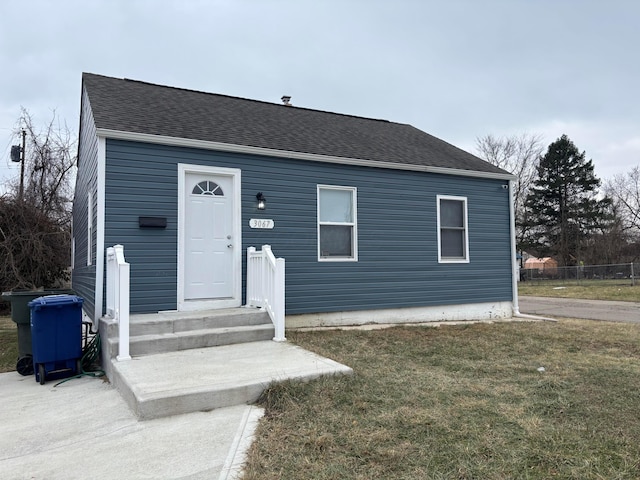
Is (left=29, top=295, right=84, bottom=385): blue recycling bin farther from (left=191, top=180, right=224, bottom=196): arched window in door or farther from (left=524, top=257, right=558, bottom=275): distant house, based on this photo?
(left=524, top=257, right=558, bottom=275): distant house

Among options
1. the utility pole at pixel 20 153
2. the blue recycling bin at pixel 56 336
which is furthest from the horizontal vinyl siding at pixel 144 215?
the utility pole at pixel 20 153

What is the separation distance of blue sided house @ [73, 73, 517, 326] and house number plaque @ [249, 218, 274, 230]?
22mm

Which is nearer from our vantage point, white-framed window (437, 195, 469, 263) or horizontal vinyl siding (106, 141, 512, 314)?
horizontal vinyl siding (106, 141, 512, 314)

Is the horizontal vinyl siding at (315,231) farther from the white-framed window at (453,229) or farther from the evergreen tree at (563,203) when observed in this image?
the evergreen tree at (563,203)

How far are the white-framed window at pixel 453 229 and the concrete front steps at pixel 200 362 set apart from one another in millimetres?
4319

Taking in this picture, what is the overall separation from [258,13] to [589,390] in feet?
36.0

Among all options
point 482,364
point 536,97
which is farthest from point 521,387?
point 536,97

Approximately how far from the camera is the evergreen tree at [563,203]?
108 ft

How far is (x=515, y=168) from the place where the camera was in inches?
1389

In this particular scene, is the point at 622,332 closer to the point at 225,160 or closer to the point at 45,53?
the point at 225,160

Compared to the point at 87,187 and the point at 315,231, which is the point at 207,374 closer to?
the point at 315,231

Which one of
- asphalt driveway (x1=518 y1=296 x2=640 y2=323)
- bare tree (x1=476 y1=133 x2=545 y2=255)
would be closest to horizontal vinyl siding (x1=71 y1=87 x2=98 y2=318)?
asphalt driveway (x1=518 y1=296 x2=640 y2=323)

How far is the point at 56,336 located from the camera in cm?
462

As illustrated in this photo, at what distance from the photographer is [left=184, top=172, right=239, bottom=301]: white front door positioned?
20.2 feet
